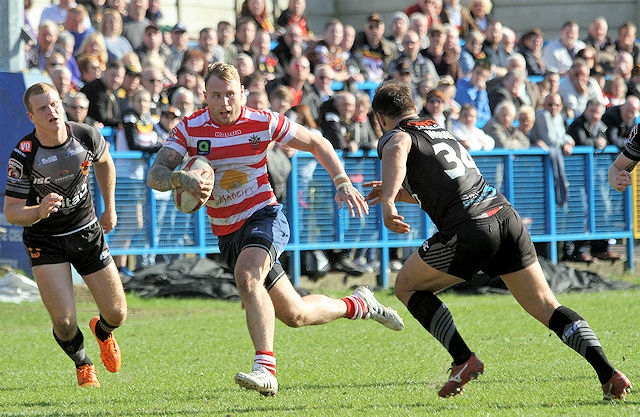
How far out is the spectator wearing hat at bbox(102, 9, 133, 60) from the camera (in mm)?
15250

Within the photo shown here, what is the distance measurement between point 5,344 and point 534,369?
510 centimetres

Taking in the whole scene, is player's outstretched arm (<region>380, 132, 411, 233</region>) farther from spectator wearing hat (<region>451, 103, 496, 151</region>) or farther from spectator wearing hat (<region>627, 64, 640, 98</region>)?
spectator wearing hat (<region>627, 64, 640, 98</region>)

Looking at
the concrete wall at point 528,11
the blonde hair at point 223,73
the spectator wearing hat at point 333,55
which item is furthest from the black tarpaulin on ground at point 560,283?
the concrete wall at point 528,11

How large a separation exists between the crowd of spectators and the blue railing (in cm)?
23

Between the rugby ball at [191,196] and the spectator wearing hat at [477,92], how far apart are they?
9920 mm

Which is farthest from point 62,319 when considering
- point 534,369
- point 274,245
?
point 534,369

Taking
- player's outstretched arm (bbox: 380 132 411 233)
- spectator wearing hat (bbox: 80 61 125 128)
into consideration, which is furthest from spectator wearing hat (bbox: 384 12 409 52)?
player's outstretched arm (bbox: 380 132 411 233)

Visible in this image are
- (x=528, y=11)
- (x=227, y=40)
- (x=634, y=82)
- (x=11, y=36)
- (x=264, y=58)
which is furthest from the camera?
(x=528, y=11)

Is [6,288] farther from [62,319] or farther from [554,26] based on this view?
[554,26]

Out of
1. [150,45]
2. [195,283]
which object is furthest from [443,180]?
[150,45]

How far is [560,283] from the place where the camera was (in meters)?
14.8

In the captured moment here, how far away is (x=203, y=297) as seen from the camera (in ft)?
45.6

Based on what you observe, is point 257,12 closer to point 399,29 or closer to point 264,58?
point 264,58

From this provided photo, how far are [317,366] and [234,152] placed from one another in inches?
88.4
